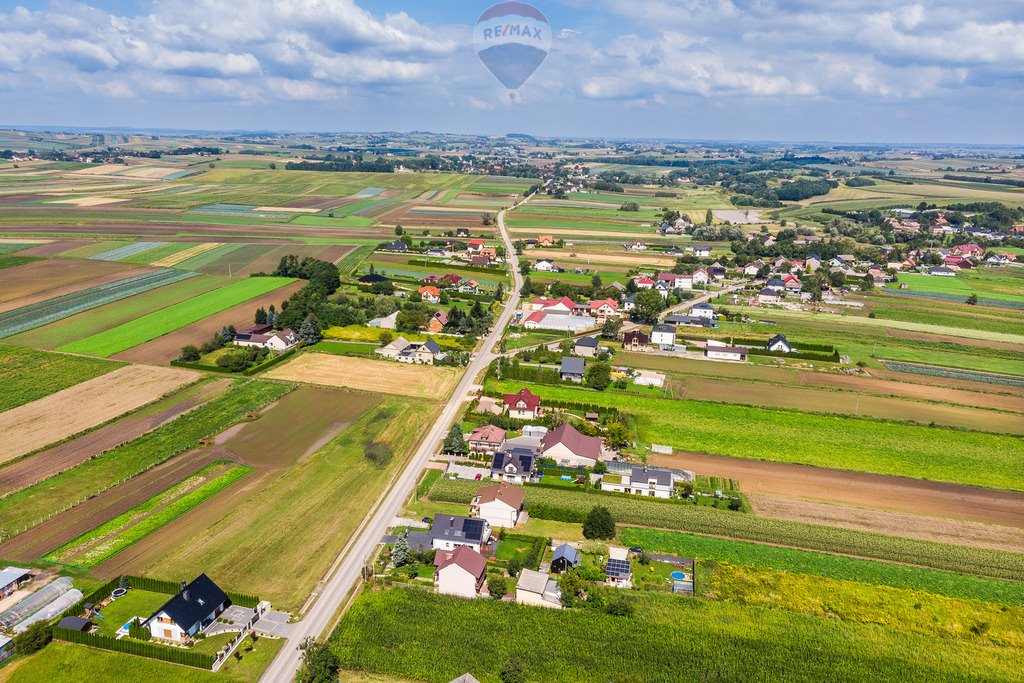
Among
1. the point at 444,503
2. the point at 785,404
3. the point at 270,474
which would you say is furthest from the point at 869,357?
the point at 270,474

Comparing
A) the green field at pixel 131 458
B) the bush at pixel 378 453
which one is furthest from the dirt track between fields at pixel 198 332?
the bush at pixel 378 453

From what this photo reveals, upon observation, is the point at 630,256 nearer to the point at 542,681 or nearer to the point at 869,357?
the point at 869,357

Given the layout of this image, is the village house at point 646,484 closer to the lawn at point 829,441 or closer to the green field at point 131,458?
the lawn at point 829,441

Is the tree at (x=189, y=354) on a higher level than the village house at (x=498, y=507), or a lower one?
higher

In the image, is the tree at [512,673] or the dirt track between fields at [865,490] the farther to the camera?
the dirt track between fields at [865,490]

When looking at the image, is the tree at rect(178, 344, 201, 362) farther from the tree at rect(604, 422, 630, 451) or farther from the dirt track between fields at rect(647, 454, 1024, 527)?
the dirt track between fields at rect(647, 454, 1024, 527)

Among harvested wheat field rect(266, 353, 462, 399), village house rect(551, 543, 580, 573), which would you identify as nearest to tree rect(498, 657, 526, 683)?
village house rect(551, 543, 580, 573)
